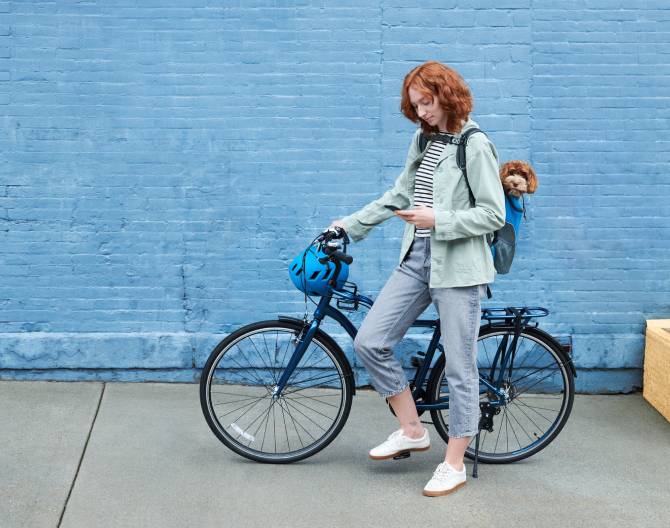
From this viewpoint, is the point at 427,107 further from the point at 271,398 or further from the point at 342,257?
the point at 271,398

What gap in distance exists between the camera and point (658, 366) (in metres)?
4.71

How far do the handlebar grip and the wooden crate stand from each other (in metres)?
2.34

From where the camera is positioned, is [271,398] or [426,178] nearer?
[426,178]

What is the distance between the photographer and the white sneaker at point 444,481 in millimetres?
3488

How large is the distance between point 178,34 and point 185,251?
1428 mm

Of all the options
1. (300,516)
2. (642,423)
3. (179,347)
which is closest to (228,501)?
(300,516)

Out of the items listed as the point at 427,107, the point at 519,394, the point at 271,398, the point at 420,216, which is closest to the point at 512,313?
the point at 519,394

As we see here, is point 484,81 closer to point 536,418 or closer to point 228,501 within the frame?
point 536,418

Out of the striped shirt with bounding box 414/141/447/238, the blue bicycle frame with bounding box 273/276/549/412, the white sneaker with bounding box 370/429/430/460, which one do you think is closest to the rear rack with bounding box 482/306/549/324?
the blue bicycle frame with bounding box 273/276/549/412

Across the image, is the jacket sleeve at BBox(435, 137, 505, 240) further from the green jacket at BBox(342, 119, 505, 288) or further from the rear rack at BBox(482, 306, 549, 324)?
the rear rack at BBox(482, 306, 549, 324)

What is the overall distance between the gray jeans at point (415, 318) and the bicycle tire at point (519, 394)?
211mm

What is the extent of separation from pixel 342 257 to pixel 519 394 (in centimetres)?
136

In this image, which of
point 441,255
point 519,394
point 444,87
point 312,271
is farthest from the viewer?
point 519,394

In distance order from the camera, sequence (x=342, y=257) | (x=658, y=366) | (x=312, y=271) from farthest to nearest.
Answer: (x=658, y=366) < (x=312, y=271) < (x=342, y=257)
